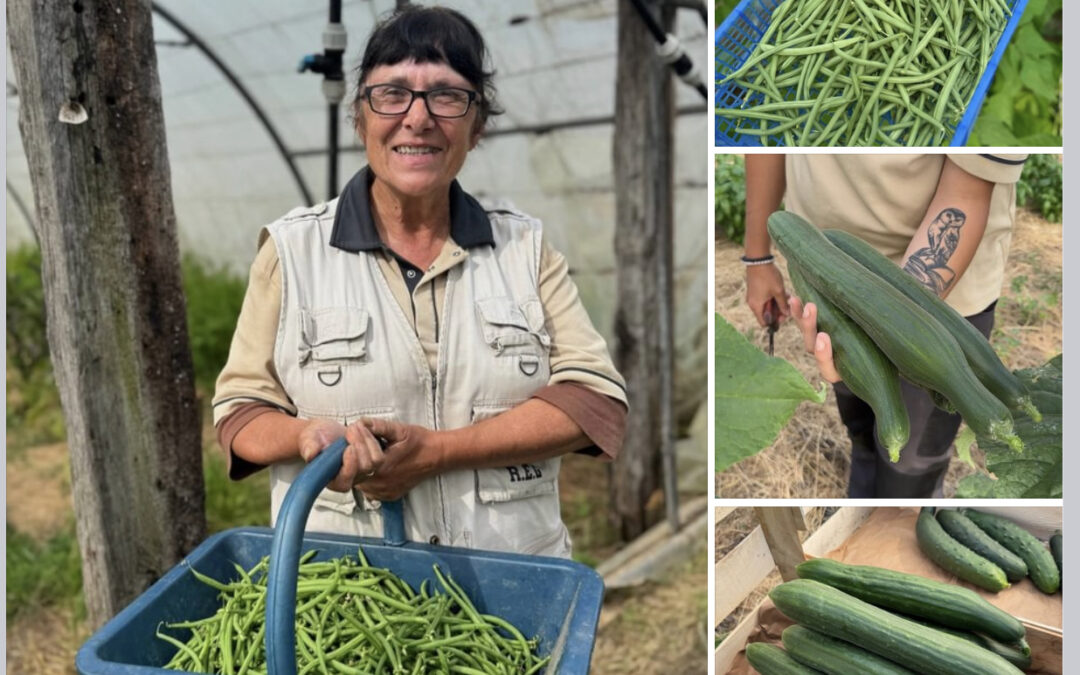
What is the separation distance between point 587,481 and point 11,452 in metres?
2.86

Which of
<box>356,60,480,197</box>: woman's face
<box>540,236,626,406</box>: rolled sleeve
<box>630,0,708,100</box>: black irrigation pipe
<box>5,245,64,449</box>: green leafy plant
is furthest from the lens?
<box>5,245,64,449</box>: green leafy plant

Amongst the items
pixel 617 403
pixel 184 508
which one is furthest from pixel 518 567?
pixel 184 508

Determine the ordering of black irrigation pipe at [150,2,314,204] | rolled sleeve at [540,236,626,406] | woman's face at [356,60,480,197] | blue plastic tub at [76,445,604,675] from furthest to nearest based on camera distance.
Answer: black irrigation pipe at [150,2,314,204] < rolled sleeve at [540,236,626,406] < woman's face at [356,60,480,197] < blue plastic tub at [76,445,604,675]

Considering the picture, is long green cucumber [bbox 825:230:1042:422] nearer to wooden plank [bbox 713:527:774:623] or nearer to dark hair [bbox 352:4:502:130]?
wooden plank [bbox 713:527:774:623]

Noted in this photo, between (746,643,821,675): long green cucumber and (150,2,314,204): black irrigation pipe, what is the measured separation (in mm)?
3579

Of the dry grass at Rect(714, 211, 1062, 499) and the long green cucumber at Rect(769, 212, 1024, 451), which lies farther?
the dry grass at Rect(714, 211, 1062, 499)

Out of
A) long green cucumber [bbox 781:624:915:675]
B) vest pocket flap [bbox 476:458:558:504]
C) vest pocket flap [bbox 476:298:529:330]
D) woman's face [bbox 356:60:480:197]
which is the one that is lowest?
long green cucumber [bbox 781:624:915:675]

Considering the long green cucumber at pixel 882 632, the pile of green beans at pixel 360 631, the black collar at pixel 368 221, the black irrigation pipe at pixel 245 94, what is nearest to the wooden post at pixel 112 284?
the black collar at pixel 368 221

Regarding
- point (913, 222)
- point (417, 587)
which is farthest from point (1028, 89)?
point (417, 587)

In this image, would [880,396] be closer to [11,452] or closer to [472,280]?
[472,280]

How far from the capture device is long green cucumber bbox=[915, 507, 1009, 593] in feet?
6.84

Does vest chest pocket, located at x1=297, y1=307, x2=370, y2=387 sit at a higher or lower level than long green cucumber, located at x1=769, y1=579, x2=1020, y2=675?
higher

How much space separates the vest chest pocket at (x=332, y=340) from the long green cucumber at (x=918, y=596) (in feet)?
3.64

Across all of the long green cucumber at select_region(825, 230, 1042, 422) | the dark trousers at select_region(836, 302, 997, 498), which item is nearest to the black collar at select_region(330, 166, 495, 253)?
the long green cucumber at select_region(825, 230, 1042, 422)
